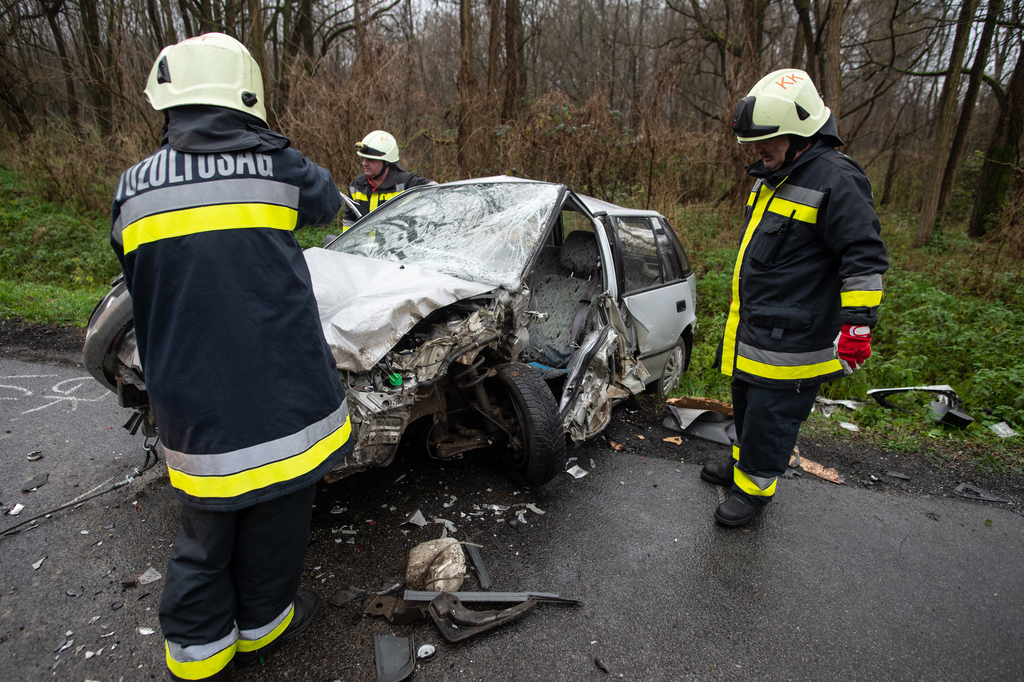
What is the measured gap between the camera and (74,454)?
10.3 ft

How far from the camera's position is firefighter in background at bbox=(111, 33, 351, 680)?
1.48m

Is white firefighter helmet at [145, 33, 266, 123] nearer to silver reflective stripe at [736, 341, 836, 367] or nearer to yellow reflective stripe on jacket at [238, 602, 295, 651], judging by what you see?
yellow reflective stripe on jacket at [238, 602, 295, 651]

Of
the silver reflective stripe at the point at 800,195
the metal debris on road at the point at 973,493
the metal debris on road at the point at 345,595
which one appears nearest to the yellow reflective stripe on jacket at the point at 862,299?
the silver reflective stripe at the point at 800,195

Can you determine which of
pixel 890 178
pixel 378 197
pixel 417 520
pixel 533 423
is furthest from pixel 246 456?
pixel 890 178

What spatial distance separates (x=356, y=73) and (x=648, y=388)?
6917mm

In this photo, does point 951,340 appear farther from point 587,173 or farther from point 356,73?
point 356,73

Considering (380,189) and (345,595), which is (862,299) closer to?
(345,595)

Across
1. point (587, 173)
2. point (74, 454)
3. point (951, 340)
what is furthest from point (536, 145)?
point (74, 454)

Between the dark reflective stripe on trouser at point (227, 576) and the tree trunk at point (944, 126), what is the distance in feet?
40.4

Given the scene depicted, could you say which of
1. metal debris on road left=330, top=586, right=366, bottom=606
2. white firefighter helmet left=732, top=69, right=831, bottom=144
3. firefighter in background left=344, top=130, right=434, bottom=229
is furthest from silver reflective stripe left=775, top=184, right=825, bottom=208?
firefighter in background left=344, top=130, right=434, bottom=229

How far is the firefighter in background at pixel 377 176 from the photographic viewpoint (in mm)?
4898

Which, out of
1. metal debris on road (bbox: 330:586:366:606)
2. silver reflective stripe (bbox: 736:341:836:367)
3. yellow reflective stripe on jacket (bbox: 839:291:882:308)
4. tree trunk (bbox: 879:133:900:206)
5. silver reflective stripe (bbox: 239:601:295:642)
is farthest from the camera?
tree trunk (bbox: 879:133:900:206)

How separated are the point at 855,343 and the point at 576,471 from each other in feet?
5.33

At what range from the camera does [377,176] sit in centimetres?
501
